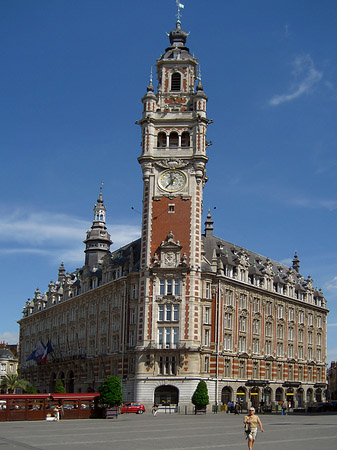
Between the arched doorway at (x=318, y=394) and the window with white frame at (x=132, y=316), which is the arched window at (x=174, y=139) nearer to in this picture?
the window with white frame at (x=132, y=316)

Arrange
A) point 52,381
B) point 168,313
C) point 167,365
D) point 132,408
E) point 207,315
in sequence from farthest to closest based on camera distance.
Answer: point 52,381
point 207,315
point 168,313
point 167,365
point 132,408

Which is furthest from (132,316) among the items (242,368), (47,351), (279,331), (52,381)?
(52,381)

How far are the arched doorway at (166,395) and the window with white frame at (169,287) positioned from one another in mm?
12171

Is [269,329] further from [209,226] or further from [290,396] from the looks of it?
[209,226]

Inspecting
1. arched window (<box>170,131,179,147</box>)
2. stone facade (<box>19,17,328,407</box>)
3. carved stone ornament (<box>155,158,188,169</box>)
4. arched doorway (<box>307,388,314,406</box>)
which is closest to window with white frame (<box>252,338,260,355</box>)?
stone facade (<box>19,17,328,407</box>)

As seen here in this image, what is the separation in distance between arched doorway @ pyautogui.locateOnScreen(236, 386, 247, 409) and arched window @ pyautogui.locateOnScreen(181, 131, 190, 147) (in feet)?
118

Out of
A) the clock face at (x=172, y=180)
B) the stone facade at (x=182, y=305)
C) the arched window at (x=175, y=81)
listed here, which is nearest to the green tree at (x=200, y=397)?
the stone facade at (x=182, y=305)

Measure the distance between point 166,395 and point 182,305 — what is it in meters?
12.0

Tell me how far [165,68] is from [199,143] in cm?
1371

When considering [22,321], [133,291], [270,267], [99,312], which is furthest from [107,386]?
[22,321]

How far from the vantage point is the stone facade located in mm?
87625

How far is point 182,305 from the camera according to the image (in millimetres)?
87750

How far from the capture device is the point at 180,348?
86250mm

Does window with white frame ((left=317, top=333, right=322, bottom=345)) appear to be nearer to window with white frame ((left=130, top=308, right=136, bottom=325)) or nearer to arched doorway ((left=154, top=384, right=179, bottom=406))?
arched doorway ((left=154, top=384, right=179, bottom=406))
